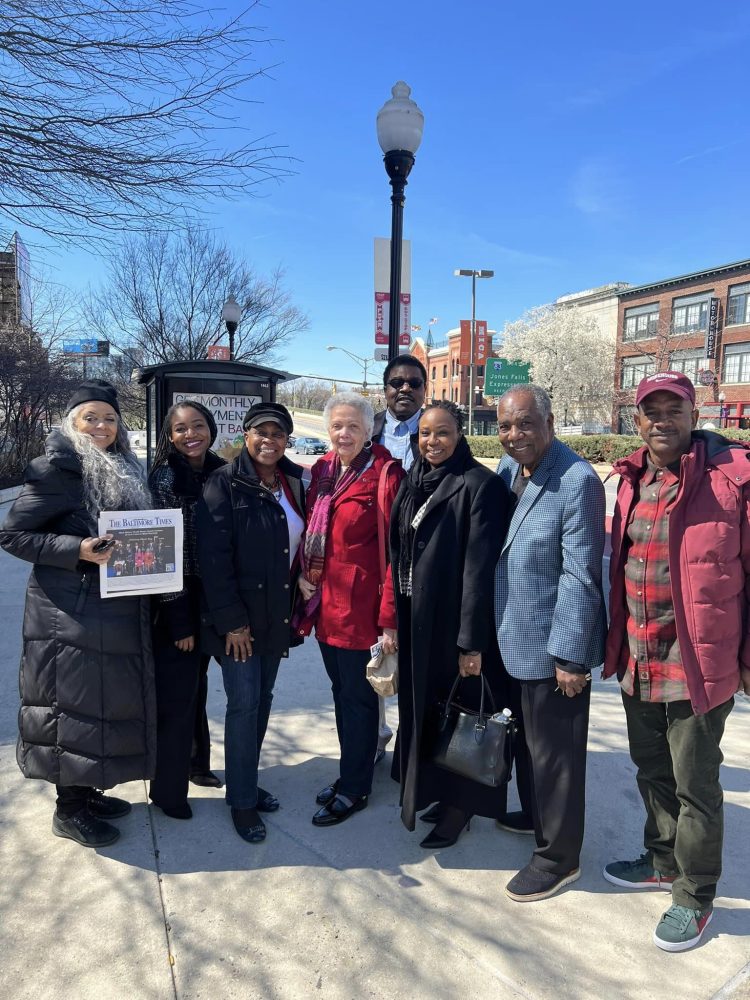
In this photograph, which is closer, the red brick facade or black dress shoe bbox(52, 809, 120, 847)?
black dress shoe bbox(52, 809, 120, 847)

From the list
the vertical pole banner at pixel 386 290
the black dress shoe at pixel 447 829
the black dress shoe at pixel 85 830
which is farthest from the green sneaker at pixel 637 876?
the vertical pole banner at pixel 386 290

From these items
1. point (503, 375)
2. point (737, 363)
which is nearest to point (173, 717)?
point (503, 375)

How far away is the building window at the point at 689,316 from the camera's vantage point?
145 feet

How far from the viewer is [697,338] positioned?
4372 centimetres

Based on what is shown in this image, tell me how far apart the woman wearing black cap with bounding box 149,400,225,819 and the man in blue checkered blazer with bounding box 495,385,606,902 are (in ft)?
4.62

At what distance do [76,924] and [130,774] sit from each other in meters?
0.58

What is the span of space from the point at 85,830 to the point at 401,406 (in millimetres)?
2666

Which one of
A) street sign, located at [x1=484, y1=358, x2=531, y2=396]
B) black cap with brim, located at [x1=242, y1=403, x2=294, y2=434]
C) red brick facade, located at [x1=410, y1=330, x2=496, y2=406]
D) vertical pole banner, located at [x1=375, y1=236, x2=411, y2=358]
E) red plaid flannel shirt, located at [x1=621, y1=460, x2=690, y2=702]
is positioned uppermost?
red brick facade, located at [x1=410, y1=330, x2=496, y2=406]

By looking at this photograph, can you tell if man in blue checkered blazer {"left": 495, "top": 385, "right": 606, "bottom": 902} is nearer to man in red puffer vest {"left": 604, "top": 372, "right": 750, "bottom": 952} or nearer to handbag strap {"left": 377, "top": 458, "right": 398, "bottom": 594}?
man in red puffer vest {"left": 604, "top": 372, "right": 750, "bottom": 952}

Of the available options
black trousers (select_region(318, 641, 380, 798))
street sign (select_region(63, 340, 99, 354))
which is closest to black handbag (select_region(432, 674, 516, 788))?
black trousers (select_region(318, 641, 380, 798))

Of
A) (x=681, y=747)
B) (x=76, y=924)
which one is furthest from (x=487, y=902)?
(x=76, y=924)

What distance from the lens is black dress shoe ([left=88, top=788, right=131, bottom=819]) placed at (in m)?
3.10

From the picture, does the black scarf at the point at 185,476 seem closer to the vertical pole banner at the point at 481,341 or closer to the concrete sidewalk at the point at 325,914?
the concrete sidewalk at the point at 325,914

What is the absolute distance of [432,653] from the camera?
2.84 meters
